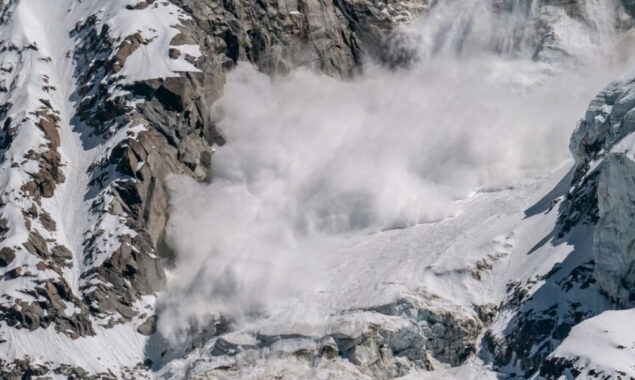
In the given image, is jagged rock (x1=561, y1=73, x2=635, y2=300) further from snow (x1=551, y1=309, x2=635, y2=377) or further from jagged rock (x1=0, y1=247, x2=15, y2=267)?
jagged rock (x1=0, y1=247, x2=15, y2=267)

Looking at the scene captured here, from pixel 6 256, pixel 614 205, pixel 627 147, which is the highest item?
pixel 627 147

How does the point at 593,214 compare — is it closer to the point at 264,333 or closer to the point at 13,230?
the point at 264,333

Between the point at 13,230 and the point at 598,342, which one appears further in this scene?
the point at 13,230

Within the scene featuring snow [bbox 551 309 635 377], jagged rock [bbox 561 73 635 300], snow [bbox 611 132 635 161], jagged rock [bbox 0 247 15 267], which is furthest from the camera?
jagged rock [bbox 0 247 15 267]

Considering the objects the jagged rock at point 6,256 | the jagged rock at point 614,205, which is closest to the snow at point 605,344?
the jagged rock at point 614,205

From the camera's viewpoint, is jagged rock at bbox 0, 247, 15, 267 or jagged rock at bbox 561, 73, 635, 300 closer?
jagged rock at bbox 561, 73, 635, 300

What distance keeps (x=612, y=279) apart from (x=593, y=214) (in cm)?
1405

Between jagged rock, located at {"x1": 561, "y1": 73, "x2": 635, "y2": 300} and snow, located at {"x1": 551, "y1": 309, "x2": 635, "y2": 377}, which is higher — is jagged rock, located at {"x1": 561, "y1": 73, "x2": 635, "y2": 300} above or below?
above

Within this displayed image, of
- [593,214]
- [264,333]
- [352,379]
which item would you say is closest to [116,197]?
[264,333]

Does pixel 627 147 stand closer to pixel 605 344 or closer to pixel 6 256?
pixel 605 344

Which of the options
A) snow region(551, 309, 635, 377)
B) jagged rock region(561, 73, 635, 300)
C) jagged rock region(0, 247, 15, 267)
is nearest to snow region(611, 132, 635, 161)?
jagged rock region(561, 73, 635, 300)

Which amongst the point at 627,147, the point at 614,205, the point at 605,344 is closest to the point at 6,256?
the point at 614,205

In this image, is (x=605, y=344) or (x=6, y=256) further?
(x=6, y=256)

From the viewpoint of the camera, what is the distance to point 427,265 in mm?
181500
